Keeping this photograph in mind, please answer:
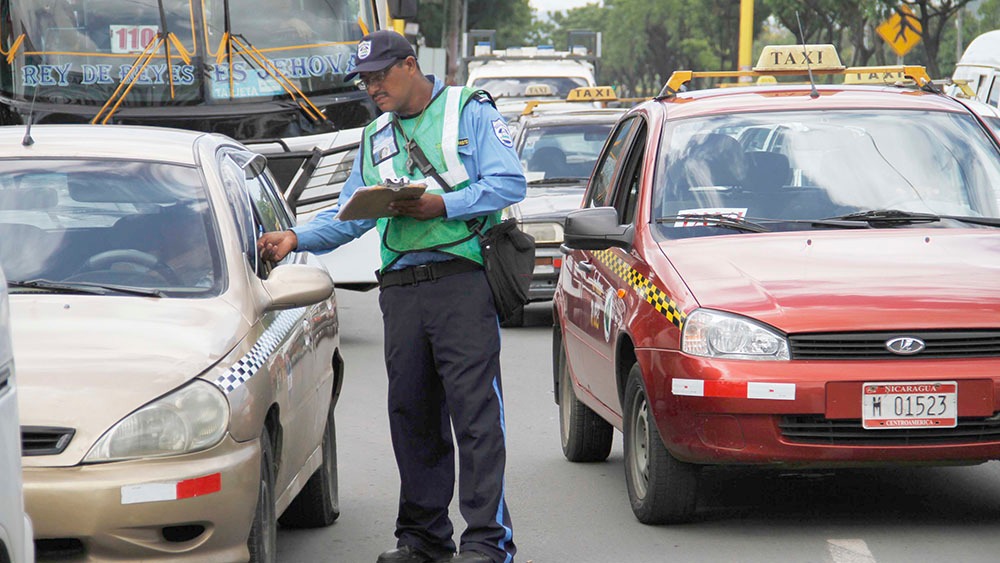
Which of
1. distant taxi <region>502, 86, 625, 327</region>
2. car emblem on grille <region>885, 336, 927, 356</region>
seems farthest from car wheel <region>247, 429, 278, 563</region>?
Result: distant taxi <region>502, 86, 625, 327</region>

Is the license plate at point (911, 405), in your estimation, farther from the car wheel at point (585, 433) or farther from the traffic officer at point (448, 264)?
the car wheel at point (585, 433)

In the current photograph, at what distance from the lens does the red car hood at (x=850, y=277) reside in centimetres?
602

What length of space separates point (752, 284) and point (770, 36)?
93355mm

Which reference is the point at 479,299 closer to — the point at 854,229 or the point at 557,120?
the point at 854,229

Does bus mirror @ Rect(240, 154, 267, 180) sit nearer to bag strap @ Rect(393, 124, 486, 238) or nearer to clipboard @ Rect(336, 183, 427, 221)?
bag strap @ Rect(393, 124, 486, 238)

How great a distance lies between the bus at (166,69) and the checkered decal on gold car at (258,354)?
7.66 metres

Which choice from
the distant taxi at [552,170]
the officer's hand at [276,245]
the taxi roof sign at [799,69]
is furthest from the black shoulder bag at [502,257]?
the distant taxi at [552,170]

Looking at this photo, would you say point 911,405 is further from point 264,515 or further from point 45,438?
point 45,438

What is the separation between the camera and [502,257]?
568cm

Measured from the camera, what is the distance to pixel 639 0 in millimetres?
93250

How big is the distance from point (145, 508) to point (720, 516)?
9.32 feet

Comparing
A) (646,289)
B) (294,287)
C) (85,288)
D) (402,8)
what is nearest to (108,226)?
(85,288)

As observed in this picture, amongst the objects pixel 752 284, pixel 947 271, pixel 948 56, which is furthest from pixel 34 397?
pixel 948 56

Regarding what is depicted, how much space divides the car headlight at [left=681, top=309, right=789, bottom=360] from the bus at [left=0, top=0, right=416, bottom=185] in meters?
7.68
